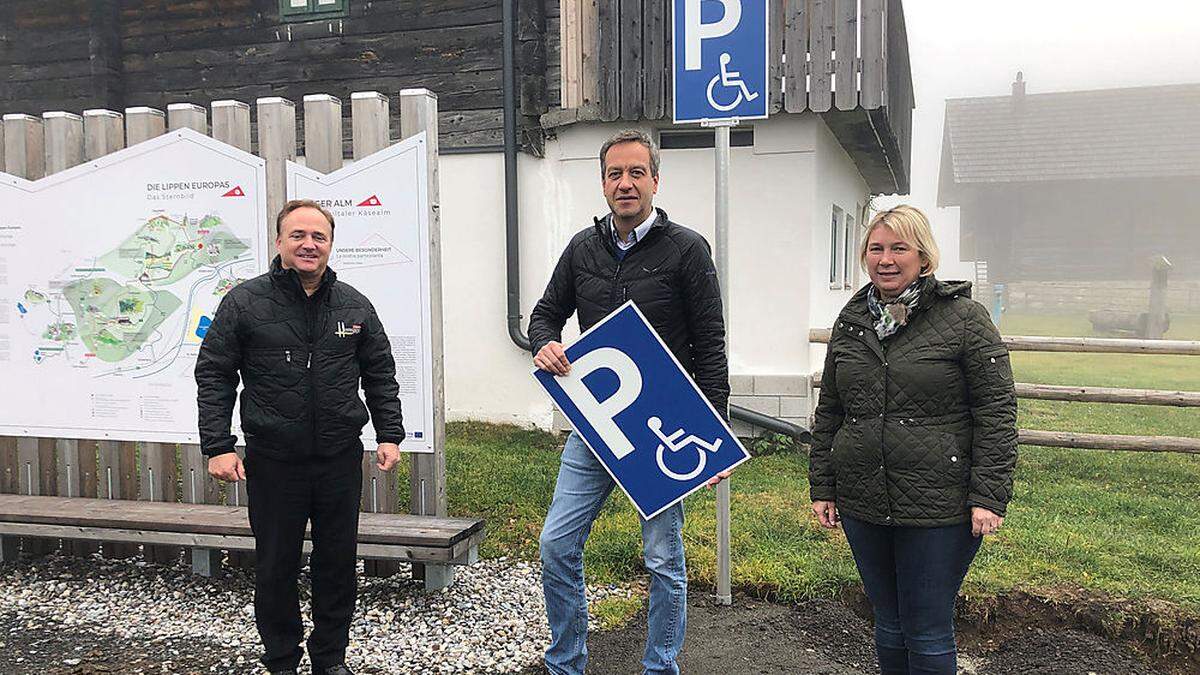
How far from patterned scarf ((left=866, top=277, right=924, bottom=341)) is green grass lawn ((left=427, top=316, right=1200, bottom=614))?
2194 mm

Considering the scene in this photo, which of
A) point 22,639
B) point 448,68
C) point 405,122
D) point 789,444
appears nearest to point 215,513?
point 22,639

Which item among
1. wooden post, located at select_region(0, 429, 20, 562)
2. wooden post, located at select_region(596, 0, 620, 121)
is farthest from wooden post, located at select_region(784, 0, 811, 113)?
wooden post, located at select_region(0, 429, 20, 562)

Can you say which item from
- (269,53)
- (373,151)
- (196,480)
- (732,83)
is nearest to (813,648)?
(732,83)

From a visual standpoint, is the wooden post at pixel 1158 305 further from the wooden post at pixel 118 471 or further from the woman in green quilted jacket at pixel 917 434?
the wooden post at pixel 118 471

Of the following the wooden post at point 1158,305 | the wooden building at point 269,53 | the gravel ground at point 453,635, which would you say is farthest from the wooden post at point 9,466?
the wooden post at point 1158,305

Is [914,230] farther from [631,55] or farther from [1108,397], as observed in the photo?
[631,55]

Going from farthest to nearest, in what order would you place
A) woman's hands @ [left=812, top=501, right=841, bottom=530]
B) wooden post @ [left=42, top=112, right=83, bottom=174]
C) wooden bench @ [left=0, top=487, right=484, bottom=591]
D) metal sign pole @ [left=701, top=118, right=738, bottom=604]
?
1. wooden post @ [left=42, top=112, right=83, bottom=174]
2. wooden bench @ [left=0, top=487, right=484, bottom=591]
3. metal sign pole @ [left=701, top=118, right=738, bottom=604]
4. woman's hands @ [left=812, top=501, right=841, bottom=530]

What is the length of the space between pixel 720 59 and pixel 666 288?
1521 mm

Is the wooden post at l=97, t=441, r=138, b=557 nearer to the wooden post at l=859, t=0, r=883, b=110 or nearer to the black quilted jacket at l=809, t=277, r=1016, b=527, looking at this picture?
the black quilted jacket at l=809, t=277, r=1016, b=527

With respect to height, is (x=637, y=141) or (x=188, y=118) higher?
(x=188, y=118)

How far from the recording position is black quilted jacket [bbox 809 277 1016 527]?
Result: 2852 millimetres

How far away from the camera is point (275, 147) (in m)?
4.89

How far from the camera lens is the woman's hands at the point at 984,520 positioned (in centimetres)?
285

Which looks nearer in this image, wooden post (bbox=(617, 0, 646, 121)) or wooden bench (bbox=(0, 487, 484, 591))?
wooden bench (bbox=(0, 487, 484, 591))
